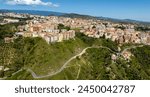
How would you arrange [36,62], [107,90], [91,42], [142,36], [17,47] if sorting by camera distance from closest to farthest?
1. [107,90]
2. [36,62]
3. [17,47]
4. [91,42]
5. [142,36]

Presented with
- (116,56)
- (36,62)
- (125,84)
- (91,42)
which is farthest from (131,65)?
(125,84)

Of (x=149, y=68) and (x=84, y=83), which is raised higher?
(x=84, y=83)

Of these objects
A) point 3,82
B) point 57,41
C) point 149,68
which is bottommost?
point 149,68

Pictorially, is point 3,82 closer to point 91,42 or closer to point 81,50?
point 81,50

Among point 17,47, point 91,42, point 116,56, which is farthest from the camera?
point 91,42

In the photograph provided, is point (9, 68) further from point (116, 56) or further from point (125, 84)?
point (125, 84)

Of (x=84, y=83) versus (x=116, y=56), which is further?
(x=116, y=56)

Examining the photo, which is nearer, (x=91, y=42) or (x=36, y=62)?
(x=36, y=62)

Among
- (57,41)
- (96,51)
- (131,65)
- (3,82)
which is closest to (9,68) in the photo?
(57,41)

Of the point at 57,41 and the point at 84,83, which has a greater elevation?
the point at 84,83
